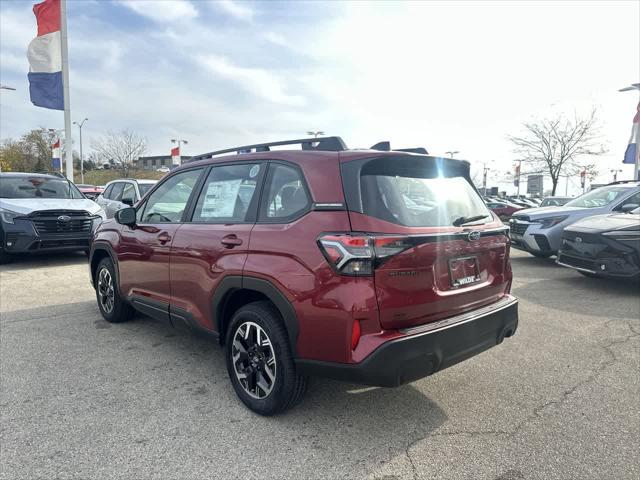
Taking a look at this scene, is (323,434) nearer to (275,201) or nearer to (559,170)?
(275,201)

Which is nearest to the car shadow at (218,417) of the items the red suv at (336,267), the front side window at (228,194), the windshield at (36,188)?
the red suv at (336,267)

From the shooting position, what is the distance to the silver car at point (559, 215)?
8.39 meters

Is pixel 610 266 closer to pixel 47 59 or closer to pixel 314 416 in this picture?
pixel 314 416

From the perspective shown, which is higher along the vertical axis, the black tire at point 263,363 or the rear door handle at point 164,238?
the rear door handle at point 164,238

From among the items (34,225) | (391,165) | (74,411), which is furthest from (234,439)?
(34,225)

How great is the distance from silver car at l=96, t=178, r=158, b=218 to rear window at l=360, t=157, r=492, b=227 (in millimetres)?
9199

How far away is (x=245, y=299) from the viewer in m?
3.23

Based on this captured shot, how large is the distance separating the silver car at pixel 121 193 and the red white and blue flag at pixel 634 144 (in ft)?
65.2

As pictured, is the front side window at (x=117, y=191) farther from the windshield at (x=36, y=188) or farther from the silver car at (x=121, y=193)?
the windshield at (x=36, y=188)

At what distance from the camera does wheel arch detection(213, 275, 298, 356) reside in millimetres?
2738

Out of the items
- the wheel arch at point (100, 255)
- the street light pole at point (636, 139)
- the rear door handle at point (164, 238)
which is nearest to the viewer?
the rear door handle at point (164, 238)

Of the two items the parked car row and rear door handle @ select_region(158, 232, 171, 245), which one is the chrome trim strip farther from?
the parked car row

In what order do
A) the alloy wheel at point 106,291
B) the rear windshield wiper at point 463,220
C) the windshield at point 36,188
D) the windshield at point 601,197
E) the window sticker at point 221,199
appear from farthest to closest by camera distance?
the windshield at point 36,188 < the windshield at point 601,197 < the alloy wheel at point 106,291 < the window sticker at point 221,199 < the rear windshield wiper at point 463,220

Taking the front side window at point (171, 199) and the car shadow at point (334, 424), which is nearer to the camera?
the car shadow at point (334, 424)
